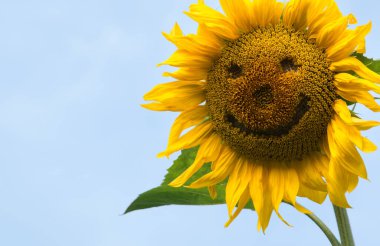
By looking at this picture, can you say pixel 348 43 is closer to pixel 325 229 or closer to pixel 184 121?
pixel 184 121

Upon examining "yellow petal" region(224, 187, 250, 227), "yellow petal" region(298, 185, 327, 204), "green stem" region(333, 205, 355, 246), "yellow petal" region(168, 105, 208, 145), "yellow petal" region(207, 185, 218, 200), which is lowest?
"green stem" region(333, 205, 355, 246)

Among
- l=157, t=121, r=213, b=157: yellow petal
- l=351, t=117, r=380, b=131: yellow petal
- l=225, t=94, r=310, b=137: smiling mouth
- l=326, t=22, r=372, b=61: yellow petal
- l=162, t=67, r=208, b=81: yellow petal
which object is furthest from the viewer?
l=157, t=121, r=213, b=157: yellow petal

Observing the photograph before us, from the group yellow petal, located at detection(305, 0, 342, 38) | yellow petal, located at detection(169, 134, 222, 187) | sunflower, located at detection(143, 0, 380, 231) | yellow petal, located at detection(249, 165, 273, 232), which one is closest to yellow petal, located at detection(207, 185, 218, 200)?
sunflower, located at detection(143, 0, 380, 231)

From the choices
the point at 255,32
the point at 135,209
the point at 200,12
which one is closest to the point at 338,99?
the point at 255,32

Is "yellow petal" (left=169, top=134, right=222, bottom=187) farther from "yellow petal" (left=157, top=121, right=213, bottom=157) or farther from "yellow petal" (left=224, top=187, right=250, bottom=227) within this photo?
"yellow petal" (left=224, top=187, right=250, bottom=227)

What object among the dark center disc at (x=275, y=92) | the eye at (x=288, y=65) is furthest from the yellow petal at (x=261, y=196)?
the eye at (x=288, y=65)

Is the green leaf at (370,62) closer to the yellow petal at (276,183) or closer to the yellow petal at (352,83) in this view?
the yellow petal at (352,83)

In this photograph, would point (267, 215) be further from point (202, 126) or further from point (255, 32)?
point (255, 32)

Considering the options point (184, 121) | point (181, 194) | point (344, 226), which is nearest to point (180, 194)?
point (181, 194)
